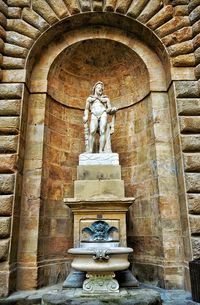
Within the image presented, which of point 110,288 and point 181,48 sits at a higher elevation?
point 181,48

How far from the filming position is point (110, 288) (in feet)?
15.2

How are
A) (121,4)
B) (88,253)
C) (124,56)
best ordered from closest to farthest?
(88,253) → (121,4) → (124,56)

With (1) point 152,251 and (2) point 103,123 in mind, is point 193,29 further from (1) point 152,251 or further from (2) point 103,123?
(1) point 152,251

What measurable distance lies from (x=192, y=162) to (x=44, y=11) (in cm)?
557

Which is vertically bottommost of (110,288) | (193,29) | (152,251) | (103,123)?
(110,288)

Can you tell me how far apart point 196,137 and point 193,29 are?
2955 millimetres

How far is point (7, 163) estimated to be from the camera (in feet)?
18.9

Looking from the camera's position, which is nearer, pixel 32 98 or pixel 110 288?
pixel 110 288

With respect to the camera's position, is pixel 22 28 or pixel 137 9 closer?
pixel 22 28

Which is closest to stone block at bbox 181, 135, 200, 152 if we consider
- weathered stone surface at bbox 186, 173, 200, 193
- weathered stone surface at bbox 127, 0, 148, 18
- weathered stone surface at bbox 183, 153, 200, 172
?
weathered stone surface at bbox 183, 153, 200, 172

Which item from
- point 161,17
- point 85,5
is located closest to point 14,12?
point 85,5

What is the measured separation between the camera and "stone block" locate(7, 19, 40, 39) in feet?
22.3

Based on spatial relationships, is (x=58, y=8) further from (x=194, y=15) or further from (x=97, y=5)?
(x=194, y=15)

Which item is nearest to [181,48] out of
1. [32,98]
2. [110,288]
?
[32,98]
